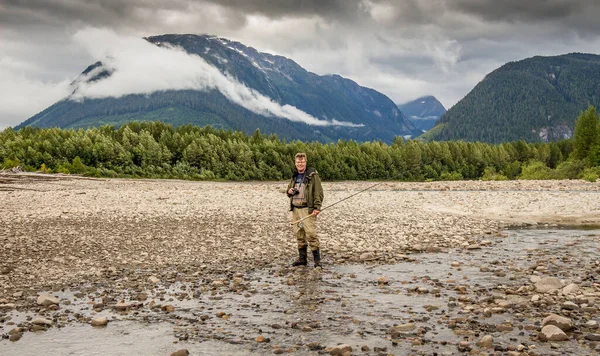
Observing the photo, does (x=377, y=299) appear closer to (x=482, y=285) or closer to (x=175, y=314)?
(x=482, y=285)

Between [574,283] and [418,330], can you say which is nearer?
[418,330]

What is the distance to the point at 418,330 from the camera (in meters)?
9.37

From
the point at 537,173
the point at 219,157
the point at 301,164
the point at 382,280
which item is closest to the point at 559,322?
the point at 382,280

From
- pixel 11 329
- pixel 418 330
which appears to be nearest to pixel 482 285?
pixel 418 330

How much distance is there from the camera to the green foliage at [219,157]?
320ft

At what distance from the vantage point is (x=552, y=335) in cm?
859

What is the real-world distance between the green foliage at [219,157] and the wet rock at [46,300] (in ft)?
262

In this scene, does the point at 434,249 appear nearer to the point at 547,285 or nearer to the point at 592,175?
the point at 547,285

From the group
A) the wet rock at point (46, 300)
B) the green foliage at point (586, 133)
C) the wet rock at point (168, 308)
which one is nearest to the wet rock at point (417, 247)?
the wet rock at point (168, 308)

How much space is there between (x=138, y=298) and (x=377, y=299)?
17.8ft

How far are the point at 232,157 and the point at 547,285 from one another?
106276 millimetres

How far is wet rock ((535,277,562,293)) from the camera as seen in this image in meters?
11.9

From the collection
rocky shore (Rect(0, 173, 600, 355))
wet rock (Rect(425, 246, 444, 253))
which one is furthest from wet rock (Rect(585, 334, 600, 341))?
wet rock (Rect(425, 246, 444, 253))

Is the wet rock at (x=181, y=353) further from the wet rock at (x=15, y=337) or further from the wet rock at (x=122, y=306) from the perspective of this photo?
the wet rock at (x=122, y=306)
